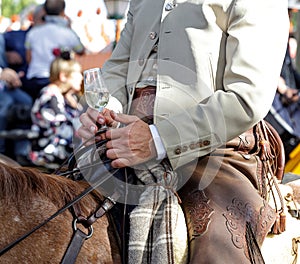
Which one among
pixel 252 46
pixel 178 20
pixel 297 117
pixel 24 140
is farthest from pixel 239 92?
pixel 24 140

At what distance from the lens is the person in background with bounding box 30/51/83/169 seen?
8.29 m

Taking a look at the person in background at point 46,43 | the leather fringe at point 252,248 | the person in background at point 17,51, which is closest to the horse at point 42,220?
the leather fringe at point 252,248

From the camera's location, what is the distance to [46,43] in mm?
9758

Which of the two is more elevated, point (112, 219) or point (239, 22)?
point (239, 22)

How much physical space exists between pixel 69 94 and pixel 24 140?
144 cm

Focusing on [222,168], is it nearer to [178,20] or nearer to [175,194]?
[175,194]

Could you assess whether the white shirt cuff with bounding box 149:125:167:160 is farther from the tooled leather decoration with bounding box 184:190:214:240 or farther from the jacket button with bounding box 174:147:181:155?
the tooled leather decoration with bounding box 184:190:214:240

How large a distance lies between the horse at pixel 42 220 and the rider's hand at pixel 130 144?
216 millimetres

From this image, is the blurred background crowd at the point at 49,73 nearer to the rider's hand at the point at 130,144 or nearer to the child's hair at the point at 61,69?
the child's hair at the point at 61,69

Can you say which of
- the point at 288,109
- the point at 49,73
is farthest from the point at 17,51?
the point at 288,109

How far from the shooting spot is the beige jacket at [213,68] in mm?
3016

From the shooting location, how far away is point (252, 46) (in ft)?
9.91

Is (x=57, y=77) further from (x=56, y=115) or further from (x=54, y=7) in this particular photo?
(x=54, y=7)

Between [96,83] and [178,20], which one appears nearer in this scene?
[96,83]
